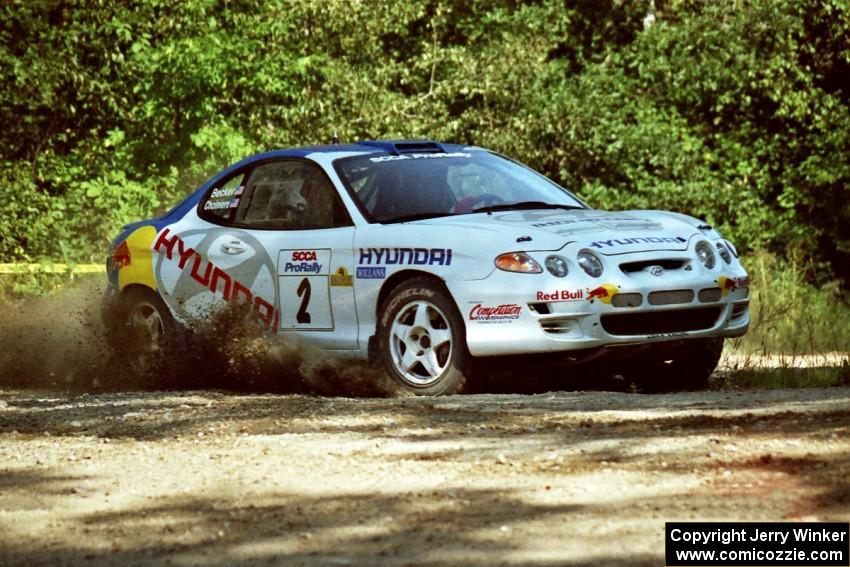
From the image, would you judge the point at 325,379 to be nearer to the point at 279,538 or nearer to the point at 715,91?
the point at 279,538

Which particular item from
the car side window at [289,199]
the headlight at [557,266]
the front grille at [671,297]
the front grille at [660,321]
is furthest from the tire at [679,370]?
the car side window at [289,199]

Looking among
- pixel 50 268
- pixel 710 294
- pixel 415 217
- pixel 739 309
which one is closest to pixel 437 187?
pixel 415 217

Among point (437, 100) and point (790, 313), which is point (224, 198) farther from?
point (437, 100)

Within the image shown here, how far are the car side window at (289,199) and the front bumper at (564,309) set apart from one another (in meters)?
1.37

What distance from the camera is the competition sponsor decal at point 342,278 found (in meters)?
9.95

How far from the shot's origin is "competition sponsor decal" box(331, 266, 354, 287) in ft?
A: 32.6

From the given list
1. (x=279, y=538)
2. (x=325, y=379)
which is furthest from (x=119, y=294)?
(x=279, y=538)

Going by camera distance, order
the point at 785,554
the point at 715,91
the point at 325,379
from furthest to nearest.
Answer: the point at 715,91, the point at 325,379, the point at 785,554

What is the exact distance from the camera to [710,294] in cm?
957

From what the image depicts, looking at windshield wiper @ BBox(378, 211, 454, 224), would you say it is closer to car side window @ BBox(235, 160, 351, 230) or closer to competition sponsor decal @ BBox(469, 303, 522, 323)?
car side window @ BBox(235, 160, 351, 230)

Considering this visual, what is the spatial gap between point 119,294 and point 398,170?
240 centimetres

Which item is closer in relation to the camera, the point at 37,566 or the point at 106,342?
the point at 37,566

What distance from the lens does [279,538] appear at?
17.2ft

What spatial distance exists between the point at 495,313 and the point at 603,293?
0.62 metres
